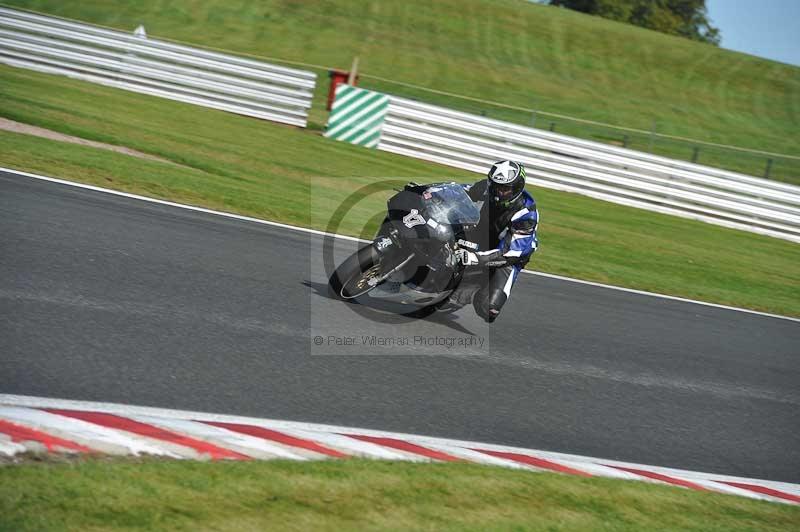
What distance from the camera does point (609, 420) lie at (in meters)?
6.93

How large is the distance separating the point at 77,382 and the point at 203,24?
4832cm

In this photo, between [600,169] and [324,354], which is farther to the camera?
[600,169]

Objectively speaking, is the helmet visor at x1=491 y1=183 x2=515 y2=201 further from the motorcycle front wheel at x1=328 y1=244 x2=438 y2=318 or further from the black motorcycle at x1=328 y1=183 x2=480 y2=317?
the motorcycle front wheel at x1=328 y1=244 x2=438 y2=318

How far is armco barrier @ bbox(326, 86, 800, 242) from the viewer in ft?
70.1

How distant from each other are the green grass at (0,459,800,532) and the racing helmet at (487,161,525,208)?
329 centimetres

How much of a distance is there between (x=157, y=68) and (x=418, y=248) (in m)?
17.6

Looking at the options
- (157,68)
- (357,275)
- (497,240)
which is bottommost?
(357,275)

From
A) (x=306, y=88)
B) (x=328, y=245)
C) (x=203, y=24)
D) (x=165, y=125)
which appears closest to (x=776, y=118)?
(x=203, y=24)

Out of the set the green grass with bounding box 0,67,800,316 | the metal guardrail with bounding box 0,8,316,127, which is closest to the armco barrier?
the green grass with bounding box 0,67,800,316

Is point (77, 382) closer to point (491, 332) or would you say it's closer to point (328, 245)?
point (491, 332)

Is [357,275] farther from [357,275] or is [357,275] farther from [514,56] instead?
[514,56]

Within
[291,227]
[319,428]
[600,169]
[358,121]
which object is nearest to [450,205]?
[319,428]

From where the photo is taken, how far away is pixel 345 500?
14.3 feet

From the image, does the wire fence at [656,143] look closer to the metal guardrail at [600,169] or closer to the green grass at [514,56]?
the green grass at [514,56]
